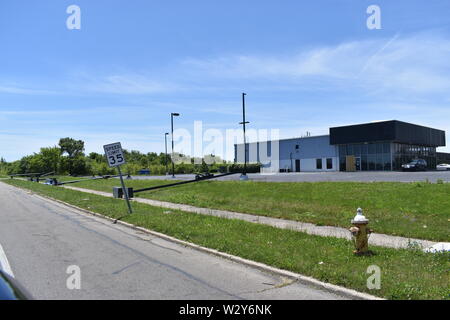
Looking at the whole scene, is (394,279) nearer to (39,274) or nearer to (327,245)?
(327,245)

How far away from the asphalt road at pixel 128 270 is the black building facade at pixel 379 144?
41.6m

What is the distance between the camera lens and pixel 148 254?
827cm

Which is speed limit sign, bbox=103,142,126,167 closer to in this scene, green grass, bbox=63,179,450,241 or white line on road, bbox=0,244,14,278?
green grass, bbox=63,179,450,241

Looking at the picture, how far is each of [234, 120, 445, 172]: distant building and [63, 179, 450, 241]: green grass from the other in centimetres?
2973

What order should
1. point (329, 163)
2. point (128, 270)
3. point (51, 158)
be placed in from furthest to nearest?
point (51, 158) < point (329, 163) < point (128, 270)

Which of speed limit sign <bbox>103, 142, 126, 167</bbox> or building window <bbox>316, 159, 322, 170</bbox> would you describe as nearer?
speed limit sign <bbox>103, 142, 126, 167</bbox>

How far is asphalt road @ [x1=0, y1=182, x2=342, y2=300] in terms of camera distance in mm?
5539

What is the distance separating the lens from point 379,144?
46.9 meters

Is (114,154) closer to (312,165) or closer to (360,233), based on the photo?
(360,233)

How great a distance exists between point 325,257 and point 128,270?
382 cm

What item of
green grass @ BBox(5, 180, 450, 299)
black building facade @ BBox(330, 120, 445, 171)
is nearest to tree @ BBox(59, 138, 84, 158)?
black building facade @ BBox(330, 120, 445, 171)

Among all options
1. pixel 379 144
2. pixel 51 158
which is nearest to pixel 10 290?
pixel 379 144
